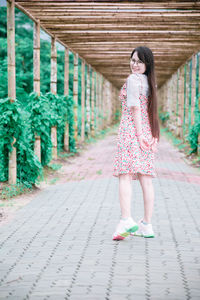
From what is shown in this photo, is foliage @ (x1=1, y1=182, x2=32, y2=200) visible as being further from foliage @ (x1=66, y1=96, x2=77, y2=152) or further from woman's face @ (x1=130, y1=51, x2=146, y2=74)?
foliage @ (x1=66, y1=96, x2=77, y2=152)

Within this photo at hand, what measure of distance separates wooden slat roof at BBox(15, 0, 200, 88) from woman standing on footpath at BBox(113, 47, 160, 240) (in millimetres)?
4412

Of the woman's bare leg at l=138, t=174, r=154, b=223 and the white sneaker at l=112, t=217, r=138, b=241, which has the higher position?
the woman's bare leg at l=138, t=174, r=154, b=223

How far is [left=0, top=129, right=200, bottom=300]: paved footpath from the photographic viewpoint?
313 cm

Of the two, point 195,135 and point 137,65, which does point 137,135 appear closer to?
point 137,65

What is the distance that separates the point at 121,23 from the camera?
10141 millimetres

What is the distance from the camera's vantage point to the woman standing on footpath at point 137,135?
4.32 m

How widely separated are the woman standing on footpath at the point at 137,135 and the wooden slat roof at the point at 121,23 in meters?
4.41

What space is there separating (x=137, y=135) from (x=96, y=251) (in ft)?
3.69

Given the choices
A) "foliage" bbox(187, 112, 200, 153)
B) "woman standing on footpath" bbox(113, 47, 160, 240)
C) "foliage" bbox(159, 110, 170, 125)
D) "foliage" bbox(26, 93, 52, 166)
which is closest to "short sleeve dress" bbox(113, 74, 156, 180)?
"woman standing on footpath" bbox(113, 47, 160, 240)

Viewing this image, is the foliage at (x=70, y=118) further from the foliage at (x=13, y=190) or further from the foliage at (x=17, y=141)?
the foliage at (x=13, y=190)

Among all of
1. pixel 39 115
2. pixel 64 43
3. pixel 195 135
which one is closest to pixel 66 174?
pixel 39 115

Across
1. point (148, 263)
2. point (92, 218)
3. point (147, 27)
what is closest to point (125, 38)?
point (147, 27)

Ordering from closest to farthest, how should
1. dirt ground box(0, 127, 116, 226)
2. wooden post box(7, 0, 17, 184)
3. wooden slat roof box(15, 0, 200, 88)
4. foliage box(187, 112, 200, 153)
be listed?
dirt ground box(0, 127, 116, 226) < wooden post box(7, 0, 17, 184) < wooden slat roof box(15, 0, 200, 88) < foliage box(187, 112, 200, 153)

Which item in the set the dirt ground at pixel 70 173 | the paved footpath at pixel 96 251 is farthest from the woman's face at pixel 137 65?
the dirt ground at pixel 70 173
